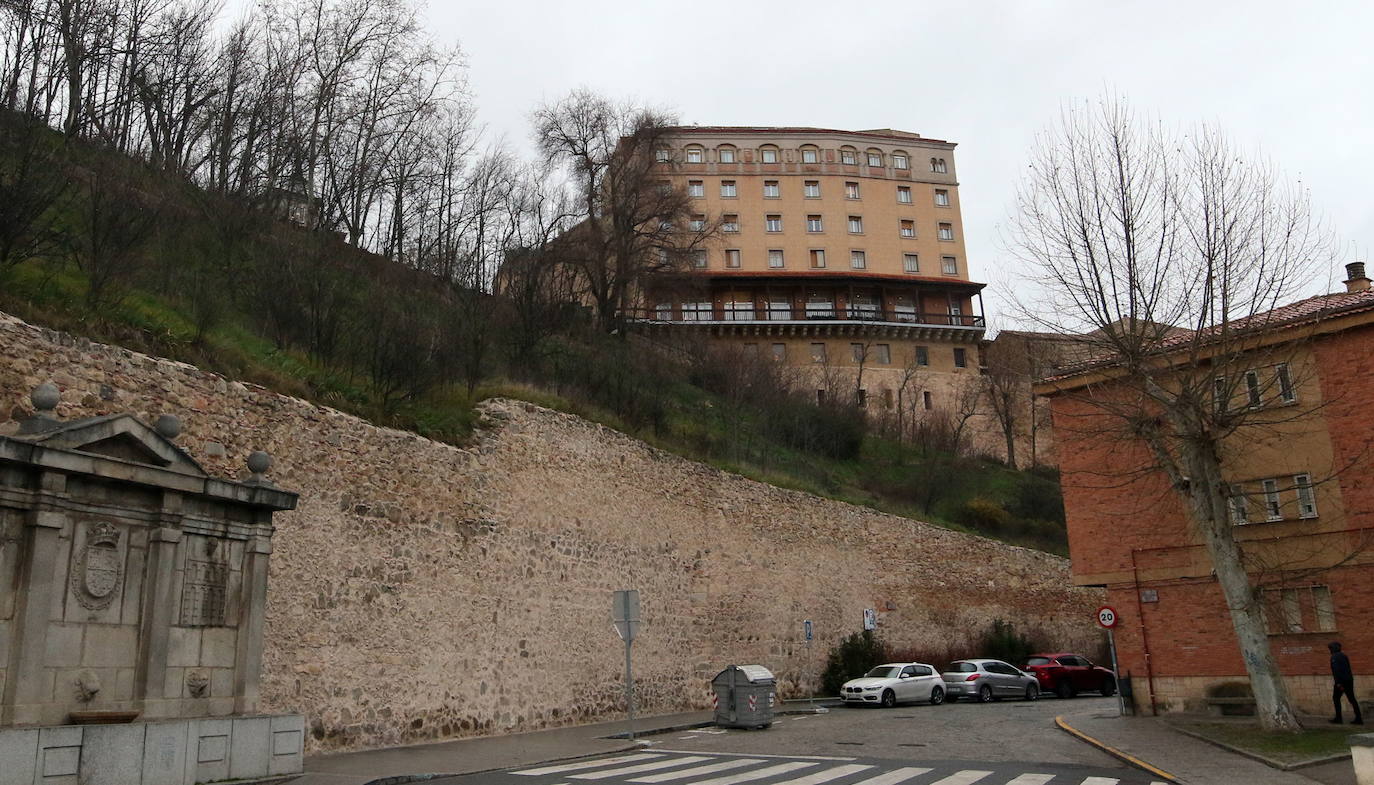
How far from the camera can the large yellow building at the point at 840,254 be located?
2217 inches

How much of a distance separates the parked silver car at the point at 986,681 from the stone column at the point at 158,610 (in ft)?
69.5

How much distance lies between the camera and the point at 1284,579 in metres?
18.6

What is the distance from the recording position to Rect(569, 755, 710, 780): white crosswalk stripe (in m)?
11.9

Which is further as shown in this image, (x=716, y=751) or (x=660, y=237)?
(x=660, y=237)

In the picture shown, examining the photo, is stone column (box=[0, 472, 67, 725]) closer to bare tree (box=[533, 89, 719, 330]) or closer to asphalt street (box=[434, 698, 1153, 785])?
asphalt street (box=[434, 698, 1153, 785])

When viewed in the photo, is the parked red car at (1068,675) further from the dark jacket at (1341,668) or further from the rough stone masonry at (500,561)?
the dark jacket at (1341,668)

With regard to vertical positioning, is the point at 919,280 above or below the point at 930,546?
above

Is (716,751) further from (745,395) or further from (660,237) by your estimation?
(660,237)

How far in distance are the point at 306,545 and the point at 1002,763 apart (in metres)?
10.1

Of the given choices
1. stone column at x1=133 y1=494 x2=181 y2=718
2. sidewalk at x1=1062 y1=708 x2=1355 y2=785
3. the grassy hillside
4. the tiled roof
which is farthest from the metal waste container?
stone column at x1=133 y1=494 x2=181 y2=718

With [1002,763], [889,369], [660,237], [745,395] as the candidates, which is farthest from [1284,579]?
[889,369]

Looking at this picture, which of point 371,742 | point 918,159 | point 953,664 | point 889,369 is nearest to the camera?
point 371,742

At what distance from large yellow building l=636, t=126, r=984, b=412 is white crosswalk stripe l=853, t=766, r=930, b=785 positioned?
136 ft

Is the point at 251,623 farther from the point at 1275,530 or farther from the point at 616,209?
the point at 616,209
